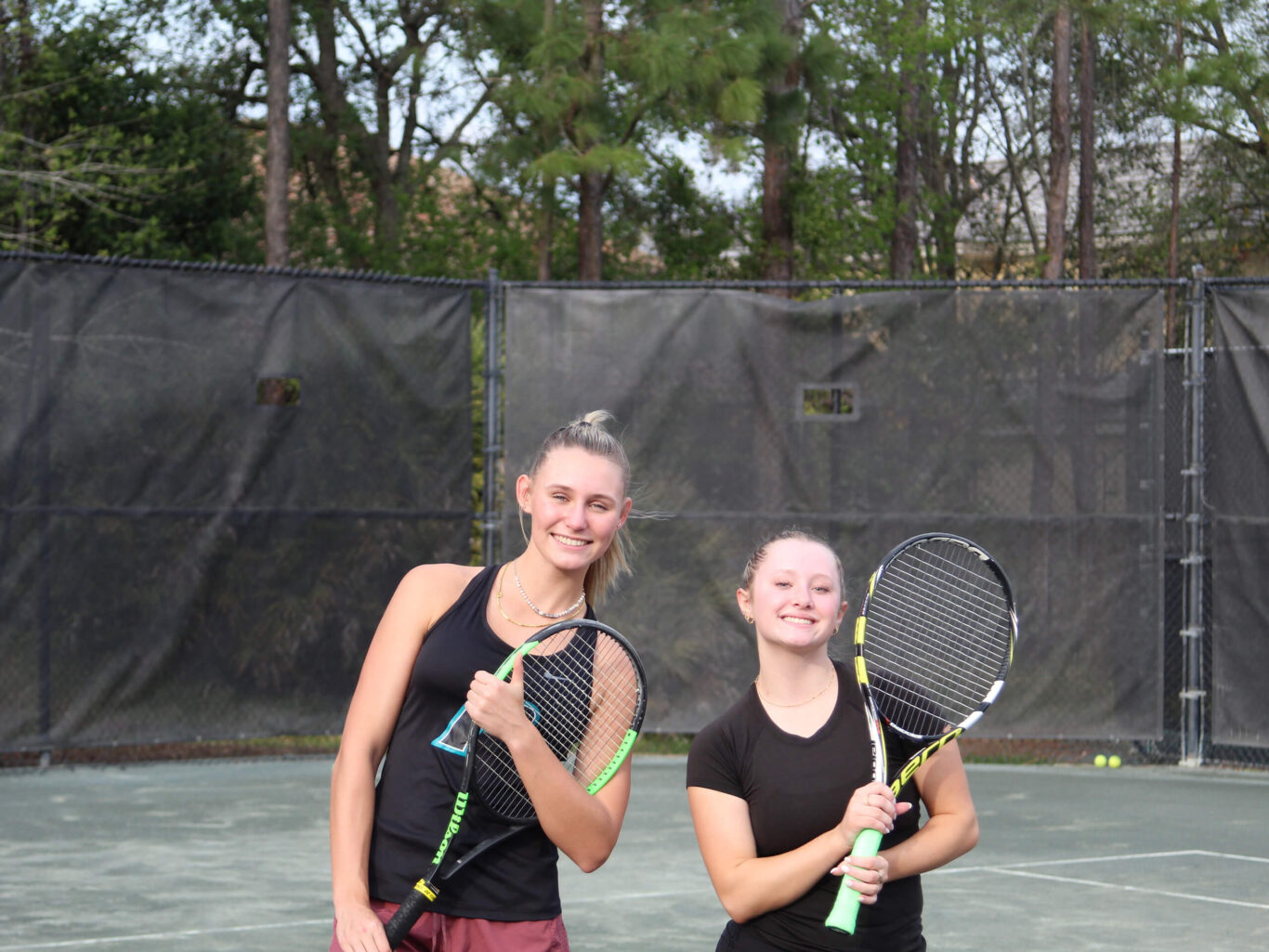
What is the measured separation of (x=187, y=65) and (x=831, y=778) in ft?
62.0

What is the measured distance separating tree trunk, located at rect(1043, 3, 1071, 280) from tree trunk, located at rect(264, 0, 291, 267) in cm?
882

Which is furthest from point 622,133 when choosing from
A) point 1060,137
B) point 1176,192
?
point 1176,192

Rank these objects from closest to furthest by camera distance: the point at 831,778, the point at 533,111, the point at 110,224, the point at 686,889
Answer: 1. the point at 831,778
2. the point at 686,889
3. the point at 533,111
4. the point at 110,224

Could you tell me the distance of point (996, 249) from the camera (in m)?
27.6

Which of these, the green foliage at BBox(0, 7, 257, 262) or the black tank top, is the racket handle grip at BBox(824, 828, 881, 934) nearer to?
the black tank top

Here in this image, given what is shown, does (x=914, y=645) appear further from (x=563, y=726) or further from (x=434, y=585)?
(x=434, y=585)

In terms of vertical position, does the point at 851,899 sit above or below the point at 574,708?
below

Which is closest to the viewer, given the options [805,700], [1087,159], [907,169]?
[805,700]

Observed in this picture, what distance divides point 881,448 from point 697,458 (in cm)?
92

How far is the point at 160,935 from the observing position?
483 centimetres

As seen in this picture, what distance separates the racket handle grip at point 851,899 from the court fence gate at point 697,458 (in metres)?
5.57

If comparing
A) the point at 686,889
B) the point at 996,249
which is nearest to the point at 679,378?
the point at 686,889

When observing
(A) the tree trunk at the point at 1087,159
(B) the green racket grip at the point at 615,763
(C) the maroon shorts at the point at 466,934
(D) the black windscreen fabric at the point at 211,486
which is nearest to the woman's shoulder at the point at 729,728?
(B) the green racket grip at the point at 615,763

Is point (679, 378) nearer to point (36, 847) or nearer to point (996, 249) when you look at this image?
point (36, 847)
